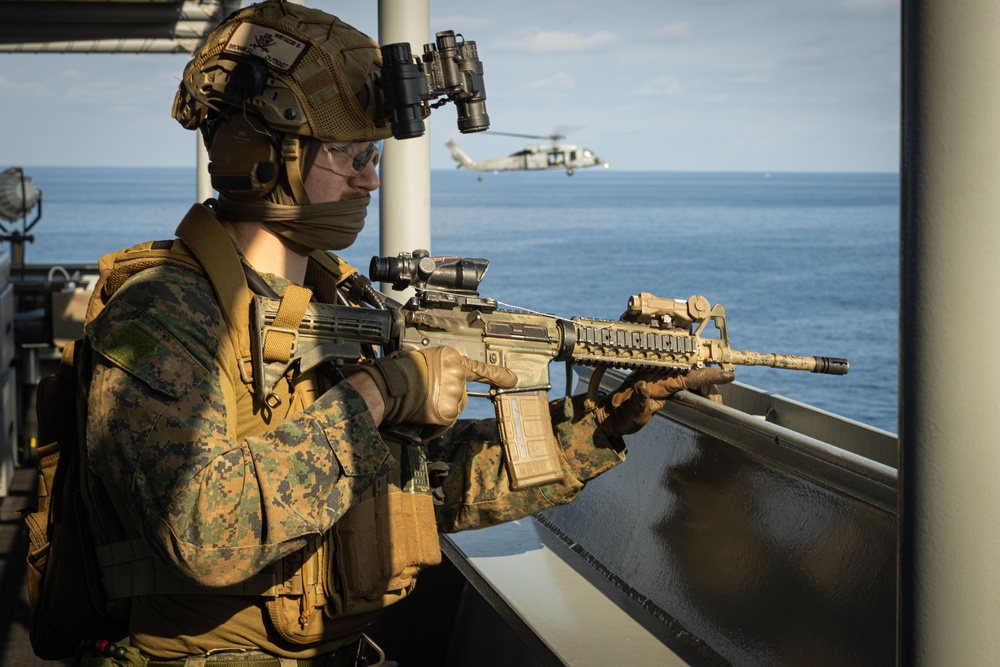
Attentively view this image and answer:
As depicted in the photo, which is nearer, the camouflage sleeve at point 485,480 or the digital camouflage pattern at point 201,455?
the digital camouflage pattern at point 201,455

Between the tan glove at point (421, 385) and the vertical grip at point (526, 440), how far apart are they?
0.44 m

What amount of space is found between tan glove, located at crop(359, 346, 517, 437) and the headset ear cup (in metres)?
0.42

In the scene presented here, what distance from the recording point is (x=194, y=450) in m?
1.91

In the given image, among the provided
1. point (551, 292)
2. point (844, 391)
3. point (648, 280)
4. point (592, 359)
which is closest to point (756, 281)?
point (648, 280)

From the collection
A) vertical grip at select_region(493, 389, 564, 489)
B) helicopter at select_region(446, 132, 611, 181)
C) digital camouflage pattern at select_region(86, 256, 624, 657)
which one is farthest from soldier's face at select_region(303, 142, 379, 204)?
helicopter at select_region(446, 132, 611, 181)

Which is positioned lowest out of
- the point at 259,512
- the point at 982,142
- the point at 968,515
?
the point at 259,512

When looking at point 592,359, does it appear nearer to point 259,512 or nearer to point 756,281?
point 259,512

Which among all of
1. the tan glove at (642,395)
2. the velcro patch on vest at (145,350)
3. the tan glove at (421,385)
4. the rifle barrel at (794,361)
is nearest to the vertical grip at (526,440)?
the tan glove at (642,395)

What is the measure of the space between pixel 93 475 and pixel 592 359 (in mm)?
1350

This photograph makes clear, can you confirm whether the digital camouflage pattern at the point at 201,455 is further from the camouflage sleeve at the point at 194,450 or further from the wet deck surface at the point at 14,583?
the wet deck surface at the point at 14,583

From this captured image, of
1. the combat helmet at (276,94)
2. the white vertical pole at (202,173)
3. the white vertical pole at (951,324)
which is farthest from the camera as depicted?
the white vertical pole at (202,173)

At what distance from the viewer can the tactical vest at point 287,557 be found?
215cm

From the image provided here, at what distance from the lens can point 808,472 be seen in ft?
8.66

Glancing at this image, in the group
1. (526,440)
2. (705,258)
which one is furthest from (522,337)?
(705,258)
